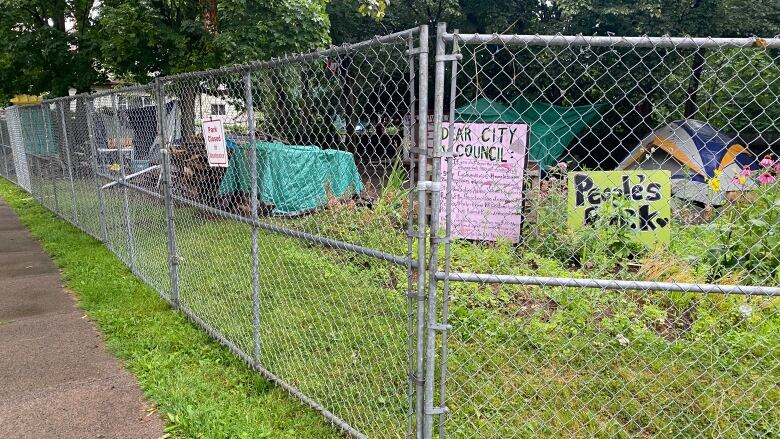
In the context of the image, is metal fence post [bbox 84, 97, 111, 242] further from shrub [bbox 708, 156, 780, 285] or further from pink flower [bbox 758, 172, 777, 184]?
pink flower [bbox 758, 172, 777, 184]

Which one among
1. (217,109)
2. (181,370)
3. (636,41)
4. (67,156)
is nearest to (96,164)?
(67,156)

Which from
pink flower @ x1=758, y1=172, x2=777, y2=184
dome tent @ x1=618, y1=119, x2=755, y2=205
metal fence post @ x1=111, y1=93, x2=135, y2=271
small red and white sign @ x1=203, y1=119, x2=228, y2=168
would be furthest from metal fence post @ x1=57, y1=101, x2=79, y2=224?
pink flower @ x1=758, y1=172, x2=777, y2=184

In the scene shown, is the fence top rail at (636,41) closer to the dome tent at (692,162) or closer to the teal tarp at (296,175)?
the dome tent at (692,162)

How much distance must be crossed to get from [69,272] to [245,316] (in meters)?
2.80

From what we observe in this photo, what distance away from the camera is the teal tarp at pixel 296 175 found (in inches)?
140

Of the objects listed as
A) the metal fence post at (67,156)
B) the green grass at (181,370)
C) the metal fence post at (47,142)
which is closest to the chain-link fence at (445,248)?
the green grass at (181,370)

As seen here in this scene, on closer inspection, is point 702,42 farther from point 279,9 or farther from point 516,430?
point 279,9

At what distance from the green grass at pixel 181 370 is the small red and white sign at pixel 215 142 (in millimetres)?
1383

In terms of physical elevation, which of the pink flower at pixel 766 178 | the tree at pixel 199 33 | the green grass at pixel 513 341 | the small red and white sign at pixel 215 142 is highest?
the tree at pixel 199 33

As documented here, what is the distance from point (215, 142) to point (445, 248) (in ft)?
6.67

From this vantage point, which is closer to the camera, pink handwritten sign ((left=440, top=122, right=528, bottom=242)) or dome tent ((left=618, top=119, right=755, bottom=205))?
dome tent ((left=618, top=119, right=755, bottom=205))

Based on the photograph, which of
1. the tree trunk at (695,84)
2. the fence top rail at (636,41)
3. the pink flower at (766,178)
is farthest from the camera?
the pink flower at (766,178)

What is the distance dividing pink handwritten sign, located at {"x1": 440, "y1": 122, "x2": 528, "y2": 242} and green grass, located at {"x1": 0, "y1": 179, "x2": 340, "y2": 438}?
2.63m

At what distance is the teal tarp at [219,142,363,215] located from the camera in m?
3.56
